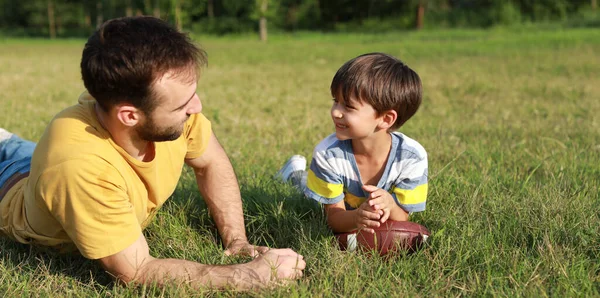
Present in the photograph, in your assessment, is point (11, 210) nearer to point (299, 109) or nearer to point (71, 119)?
point (71, 119)

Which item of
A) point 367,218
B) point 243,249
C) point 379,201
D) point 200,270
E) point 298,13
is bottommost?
point 298,13

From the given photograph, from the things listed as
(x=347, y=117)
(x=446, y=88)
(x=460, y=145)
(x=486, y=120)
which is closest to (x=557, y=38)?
(x=446, y=88)

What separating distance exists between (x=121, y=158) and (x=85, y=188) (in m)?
0.28

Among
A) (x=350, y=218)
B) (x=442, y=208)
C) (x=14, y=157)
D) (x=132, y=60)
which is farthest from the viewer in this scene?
(x=14, y=157)

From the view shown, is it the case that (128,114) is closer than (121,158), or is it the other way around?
(128,114)

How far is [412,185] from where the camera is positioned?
10.5ft

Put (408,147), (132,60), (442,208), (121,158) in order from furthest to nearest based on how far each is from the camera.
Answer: (442,208) < (408,147) < (121,158) < (132,60)

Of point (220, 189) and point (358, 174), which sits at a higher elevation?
point (358, 174)

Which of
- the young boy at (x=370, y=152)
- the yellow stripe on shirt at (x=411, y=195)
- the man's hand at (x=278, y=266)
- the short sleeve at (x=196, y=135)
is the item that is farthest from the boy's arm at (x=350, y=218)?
the short sleeve at (x=196, y=135)

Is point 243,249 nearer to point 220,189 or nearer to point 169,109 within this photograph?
point 220,189

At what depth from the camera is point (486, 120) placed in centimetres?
688

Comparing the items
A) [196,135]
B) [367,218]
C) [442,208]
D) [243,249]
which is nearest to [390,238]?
[367,218]

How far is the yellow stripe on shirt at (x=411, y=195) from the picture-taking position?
3211 mm

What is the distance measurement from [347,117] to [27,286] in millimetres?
1688
